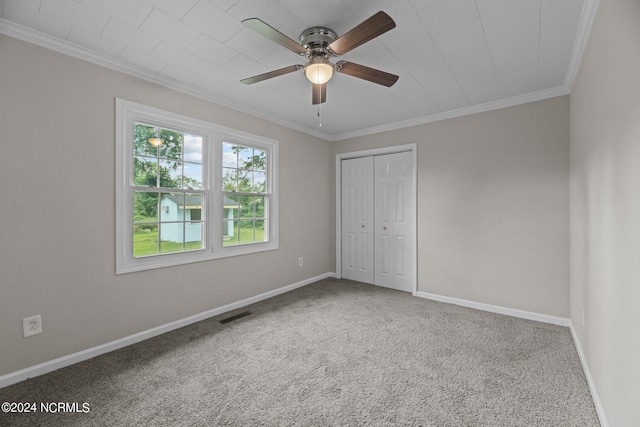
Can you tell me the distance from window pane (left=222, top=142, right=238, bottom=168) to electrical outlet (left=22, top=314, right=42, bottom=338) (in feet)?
6.88

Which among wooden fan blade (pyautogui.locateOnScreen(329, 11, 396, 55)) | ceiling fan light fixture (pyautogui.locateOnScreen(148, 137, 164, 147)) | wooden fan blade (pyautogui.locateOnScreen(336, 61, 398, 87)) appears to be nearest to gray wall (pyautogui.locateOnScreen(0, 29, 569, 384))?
ceiling fan light fixture (pyautogui.locateOnScreen(148, 137, 164, 147))

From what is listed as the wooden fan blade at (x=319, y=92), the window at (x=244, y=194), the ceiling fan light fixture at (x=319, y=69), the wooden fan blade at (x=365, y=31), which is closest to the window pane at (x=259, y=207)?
the window at (x=244, y=194)

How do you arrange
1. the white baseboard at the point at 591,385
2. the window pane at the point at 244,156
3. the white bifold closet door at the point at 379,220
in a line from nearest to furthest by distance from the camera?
the white baseboard at the point at 591,385 < the window pane at the point at 244,156 < the white bifold closet door at the point at 379,220

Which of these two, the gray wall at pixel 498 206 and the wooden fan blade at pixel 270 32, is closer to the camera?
the wooden fan blade at pixel 270 32

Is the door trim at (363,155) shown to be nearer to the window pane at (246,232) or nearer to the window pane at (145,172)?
the window pane at (246,232)

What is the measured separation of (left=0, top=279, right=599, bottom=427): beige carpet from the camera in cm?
167

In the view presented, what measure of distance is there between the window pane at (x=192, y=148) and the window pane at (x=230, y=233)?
0.81 metres

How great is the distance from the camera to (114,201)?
8.07 ft

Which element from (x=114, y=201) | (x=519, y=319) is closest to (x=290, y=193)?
(x=114, y=201)

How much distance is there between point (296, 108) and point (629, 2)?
2867 millimetres

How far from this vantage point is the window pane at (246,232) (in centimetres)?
360

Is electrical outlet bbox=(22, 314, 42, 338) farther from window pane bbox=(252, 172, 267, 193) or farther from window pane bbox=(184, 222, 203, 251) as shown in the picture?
window pane bbox=(252, 172, 267, 193)

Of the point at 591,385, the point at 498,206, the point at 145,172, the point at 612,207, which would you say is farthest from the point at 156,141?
the point at 591,385

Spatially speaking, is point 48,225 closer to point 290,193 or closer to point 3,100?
point 3,100
